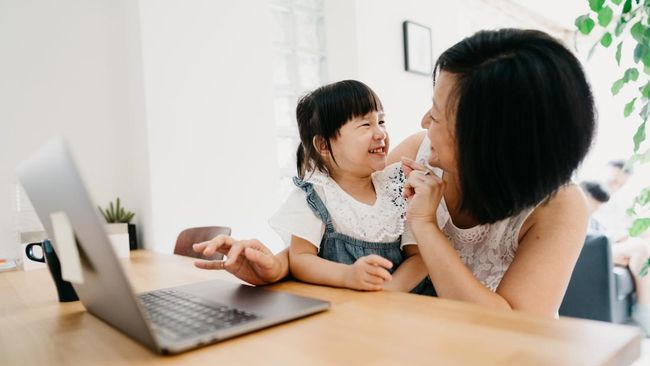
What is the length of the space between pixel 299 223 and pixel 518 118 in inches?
21.9

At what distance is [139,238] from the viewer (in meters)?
2.38

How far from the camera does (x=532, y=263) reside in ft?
2.94

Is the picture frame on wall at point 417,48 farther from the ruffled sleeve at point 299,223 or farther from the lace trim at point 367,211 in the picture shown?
the ruffled sleeve at point 299,223

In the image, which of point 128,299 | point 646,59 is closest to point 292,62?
point 646,59

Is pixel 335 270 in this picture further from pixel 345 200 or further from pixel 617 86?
pixel 617 86

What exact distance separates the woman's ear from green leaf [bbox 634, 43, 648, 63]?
0.89 metres

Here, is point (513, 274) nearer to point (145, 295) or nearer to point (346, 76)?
point (145, 295)

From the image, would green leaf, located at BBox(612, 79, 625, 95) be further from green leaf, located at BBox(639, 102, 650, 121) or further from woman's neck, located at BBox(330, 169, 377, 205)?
woman's neck, located at BBox(330, 169, 377, 205)

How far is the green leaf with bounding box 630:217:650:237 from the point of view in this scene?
1.22 meters

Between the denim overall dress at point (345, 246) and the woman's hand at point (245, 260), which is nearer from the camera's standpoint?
the woman's hand at point (245, 260)

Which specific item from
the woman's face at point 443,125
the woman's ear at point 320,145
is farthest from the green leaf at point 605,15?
the woman's ear at point 320,145

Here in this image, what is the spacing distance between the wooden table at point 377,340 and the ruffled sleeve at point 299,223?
330 millimetres

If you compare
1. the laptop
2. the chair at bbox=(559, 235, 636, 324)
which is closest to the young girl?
the laptop

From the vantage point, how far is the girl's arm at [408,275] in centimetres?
102
